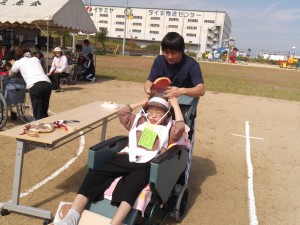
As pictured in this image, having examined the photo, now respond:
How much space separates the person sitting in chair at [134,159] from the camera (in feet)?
9.24

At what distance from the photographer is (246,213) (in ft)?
12.7

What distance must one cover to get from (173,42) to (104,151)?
1.30 m

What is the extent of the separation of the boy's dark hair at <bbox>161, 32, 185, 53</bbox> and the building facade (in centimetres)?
9639

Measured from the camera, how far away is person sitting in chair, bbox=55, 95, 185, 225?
282 centimetres

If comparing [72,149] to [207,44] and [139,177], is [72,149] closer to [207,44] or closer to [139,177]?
[139,177]

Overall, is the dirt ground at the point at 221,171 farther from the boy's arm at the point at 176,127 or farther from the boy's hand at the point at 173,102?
the boy's hand at the point at 173,102

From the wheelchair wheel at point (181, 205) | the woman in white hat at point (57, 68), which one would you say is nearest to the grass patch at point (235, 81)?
the woman in white hat at point (57, 68)

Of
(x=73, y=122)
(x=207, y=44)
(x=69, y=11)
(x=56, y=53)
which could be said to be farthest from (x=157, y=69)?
(x=207, y=44)

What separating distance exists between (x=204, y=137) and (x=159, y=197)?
406cm

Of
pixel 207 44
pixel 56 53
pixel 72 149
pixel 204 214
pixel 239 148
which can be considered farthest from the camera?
pixel 207 44

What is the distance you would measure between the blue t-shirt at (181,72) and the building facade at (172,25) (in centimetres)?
9608

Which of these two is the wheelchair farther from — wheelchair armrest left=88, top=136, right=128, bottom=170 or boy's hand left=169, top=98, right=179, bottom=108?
boy's hand left=169, top=98, right=179, bottom=108

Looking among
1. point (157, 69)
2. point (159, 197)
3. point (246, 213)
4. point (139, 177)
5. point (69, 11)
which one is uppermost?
point (69, 11)

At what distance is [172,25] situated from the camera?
336 ft
